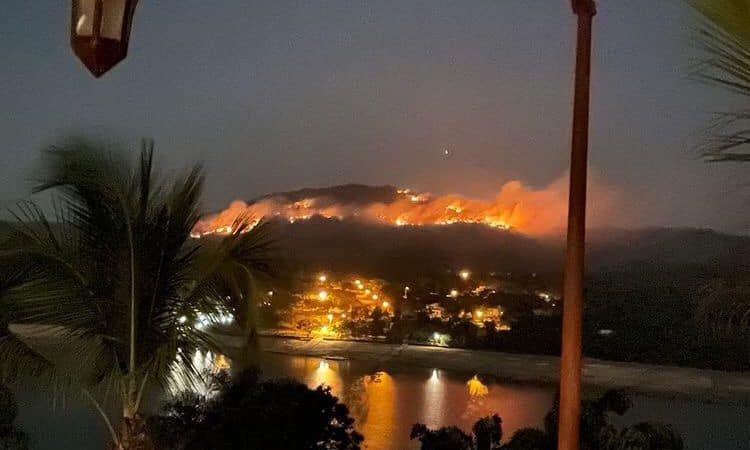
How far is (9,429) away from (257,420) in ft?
7.23

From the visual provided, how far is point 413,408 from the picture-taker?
38.3 feet

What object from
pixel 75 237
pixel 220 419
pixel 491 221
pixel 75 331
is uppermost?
pixel 491 221

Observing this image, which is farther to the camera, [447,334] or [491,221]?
[447,334]

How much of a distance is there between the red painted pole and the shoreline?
3.70 metres

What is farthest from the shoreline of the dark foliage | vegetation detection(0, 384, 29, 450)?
vegetation detection(0, 384, 29, 450)

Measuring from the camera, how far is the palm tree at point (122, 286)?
20.7 feet

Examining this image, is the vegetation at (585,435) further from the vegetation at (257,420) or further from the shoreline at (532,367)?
the vegetation at (257,420)

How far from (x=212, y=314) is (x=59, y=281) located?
110cm

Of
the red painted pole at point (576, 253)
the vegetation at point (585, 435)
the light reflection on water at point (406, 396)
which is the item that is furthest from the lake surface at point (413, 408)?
the red painted pole at point (576, 253)

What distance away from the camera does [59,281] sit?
20.7 ft

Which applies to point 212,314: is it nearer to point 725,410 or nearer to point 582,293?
point 582,293

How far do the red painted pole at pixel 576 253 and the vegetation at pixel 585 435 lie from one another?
3.43m

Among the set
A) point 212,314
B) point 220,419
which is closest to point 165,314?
point 212,314

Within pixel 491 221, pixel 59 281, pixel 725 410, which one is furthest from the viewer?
pixel 725 410
